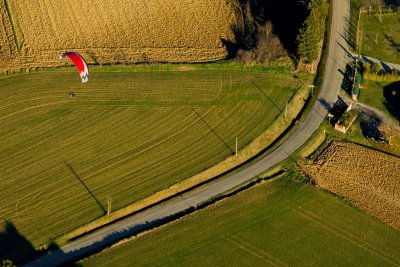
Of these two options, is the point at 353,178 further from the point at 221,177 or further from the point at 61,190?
the point at 61,190

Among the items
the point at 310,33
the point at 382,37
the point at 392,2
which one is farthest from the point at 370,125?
the point at 392,2

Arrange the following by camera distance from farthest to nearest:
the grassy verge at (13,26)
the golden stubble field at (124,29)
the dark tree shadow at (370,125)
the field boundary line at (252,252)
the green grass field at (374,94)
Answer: the grassy verge at (13,26) → the golden stubble field at (124,29) → the green grass field at (374,94) → the dark tree shadow at (370,125) → the field boundary line at (252,252)

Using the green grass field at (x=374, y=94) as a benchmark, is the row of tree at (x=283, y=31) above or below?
above

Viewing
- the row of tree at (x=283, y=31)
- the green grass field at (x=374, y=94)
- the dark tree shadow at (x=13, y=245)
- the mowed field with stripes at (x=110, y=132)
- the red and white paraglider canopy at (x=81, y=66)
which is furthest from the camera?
the row of tree at (x=283, y=31)

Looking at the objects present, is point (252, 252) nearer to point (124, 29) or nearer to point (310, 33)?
point (310, 33)

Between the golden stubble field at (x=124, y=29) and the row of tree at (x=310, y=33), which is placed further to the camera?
the golden stubble field at (x=124, y=29)

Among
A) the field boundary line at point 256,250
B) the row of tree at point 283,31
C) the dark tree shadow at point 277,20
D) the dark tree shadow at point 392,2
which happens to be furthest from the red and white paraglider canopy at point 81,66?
the dark tree shadow at point 392,2

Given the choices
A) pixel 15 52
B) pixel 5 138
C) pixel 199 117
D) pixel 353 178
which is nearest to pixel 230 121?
pixel 199 117

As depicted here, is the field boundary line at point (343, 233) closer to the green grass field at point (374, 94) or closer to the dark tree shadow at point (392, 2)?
the green grass field at point (374, 94)
